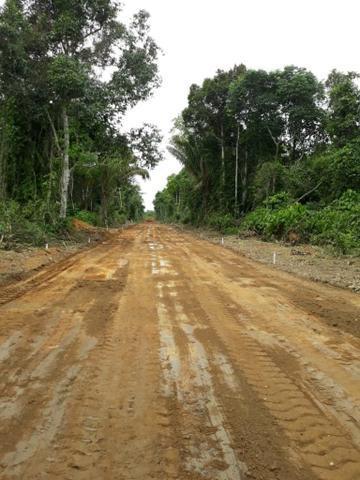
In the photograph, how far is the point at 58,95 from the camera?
19.8 meters

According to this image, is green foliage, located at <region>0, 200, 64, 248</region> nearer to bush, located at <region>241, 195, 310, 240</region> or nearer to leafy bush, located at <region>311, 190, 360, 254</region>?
bush, located at <region>241, 195, 310, 240</region>

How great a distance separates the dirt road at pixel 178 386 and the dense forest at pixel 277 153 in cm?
1023

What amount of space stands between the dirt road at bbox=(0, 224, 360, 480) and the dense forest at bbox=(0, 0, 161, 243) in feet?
33.1

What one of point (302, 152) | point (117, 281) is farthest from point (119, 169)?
point (117, 281)

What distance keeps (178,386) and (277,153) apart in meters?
26.1

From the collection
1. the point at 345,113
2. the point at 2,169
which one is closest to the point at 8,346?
the point at 345,113

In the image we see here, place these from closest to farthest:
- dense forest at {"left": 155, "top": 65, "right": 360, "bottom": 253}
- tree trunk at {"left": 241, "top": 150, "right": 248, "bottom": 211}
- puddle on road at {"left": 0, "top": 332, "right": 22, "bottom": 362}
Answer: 1. puddle on road at {"left": 0, "top": 332, "right": 22, "bottom": 362}
2. dense forest at {"left": 155, "top": 65, "right": 360, "bottom": 253}
3. tree trunk at {"left": 241, "top": 150, "right": 248, "bottom": 211}

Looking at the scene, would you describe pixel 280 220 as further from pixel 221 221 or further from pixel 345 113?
pixel 221 221

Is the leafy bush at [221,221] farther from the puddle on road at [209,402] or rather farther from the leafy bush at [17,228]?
the puddle on road at [209,402]

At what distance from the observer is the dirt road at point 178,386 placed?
3064 millimetres

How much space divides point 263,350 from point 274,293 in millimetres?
3630

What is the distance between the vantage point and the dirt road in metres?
3.06

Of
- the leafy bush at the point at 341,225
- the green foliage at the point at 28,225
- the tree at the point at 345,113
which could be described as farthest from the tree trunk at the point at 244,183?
the green foliage at the point at 28,225

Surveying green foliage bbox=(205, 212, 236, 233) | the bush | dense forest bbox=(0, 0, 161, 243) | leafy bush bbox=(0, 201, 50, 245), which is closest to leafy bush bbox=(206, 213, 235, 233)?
green foliage bbox=(205, 212, 236, 233)
